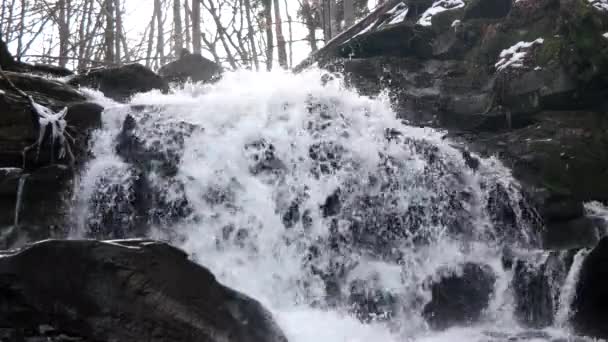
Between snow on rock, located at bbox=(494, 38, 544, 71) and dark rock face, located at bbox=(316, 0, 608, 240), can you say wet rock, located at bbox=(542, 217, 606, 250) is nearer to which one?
dark rock face, located at bbox=(316, 0, 608, 240)

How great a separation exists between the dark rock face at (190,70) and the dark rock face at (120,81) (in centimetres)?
211

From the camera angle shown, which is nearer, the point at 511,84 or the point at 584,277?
the point at 584,277

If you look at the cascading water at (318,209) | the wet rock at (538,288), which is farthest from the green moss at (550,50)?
the wet rock at (538,288)

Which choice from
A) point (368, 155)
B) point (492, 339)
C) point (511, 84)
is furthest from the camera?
point (511, 84)

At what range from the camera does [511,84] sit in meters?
10.8

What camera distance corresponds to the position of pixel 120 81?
11250 millimetres

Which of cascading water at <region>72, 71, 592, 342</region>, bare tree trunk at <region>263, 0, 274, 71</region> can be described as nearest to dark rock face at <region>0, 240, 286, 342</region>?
cascading water at <region>72, 71, 592, 342</region>

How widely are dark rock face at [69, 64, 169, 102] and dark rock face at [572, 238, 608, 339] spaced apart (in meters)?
7.83

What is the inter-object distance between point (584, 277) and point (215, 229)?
4404mm

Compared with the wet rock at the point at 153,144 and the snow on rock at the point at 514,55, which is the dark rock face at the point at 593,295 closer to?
the snow on rock at the point at 514,55

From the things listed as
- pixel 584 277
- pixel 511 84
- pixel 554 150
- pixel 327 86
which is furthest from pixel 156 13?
pixel 584 277

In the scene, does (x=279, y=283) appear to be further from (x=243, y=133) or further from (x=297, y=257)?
(x=243, y=133)

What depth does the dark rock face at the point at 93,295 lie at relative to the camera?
4.61 meters

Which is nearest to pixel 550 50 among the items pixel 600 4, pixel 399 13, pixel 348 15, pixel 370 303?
pixel 600 4
